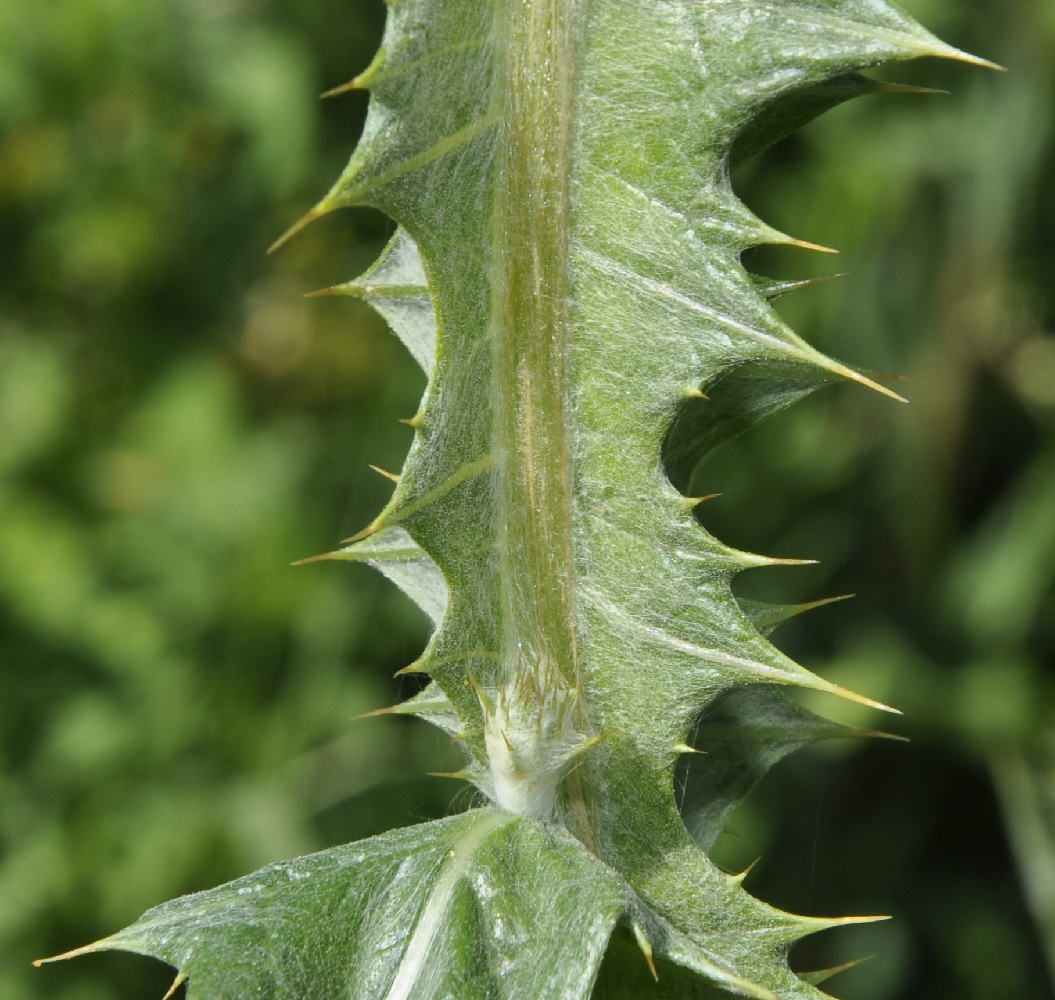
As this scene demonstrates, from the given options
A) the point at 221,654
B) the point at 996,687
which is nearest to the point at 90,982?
the point at 221,654

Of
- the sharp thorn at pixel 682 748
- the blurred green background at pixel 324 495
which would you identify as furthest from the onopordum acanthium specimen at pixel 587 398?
the blurred green background at pixel 324 495

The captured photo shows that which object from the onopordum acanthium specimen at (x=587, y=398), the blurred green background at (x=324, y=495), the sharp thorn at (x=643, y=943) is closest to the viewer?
the sharp thorn at (x=643, y=943)

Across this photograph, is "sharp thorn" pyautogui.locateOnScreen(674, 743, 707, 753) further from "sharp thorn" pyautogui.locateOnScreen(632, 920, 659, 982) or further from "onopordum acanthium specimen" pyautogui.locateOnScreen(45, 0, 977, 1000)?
"sharp thorn" pyautogui.locateOnScreen(632, 920, 659, 982)

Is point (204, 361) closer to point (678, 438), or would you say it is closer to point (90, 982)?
point (90, 982)

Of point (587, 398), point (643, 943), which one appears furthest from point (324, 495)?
point (643, 943)

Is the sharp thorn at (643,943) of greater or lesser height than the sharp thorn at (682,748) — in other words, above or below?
below

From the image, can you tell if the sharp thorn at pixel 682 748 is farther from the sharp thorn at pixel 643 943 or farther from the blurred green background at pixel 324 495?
the blurred green background at pixel 324 495

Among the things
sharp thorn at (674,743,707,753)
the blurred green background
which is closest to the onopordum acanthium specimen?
sharp thorn at (674,743,707,753)
